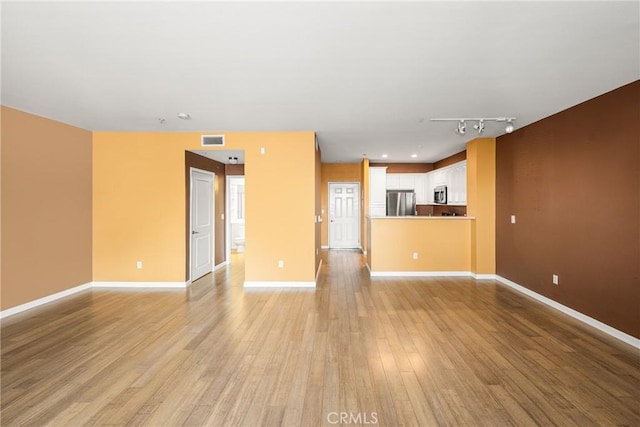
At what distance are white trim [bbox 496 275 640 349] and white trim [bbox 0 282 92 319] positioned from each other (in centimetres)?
669

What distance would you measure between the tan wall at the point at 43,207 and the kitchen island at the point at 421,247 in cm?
485

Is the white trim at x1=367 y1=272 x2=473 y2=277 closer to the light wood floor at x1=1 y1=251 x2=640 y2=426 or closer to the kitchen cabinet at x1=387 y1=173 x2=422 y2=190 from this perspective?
the light wood floor at x1=1 y1=251 x2=640 y2=426

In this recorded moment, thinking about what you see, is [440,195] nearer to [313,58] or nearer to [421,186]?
[421,186]

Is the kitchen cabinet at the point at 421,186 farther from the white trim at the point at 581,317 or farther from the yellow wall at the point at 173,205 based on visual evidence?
the yellow wall at the point at 173,205

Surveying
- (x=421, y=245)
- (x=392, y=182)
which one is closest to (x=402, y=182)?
(x=392, y=182)

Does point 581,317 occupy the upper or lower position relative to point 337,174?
lower

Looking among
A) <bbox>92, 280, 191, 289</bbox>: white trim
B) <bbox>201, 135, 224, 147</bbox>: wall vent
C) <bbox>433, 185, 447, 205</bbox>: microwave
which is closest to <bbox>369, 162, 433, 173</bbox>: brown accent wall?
<bbox>433, 185, 447, 205</bbox>: microwave

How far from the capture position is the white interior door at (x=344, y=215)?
892cm

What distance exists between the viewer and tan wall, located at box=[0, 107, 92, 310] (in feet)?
11.9

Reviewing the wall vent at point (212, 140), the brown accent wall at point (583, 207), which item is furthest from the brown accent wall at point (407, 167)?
the wall vent at point (212, 140)

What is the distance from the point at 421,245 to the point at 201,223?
4153 mm

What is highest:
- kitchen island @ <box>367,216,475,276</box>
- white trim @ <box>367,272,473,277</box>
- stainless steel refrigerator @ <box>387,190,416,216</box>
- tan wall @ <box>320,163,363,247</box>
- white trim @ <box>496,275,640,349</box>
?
tan wall @ <box>320,163,363,247</box>

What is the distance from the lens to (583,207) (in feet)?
11.3

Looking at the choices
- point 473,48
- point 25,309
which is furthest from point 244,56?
point 25,309
